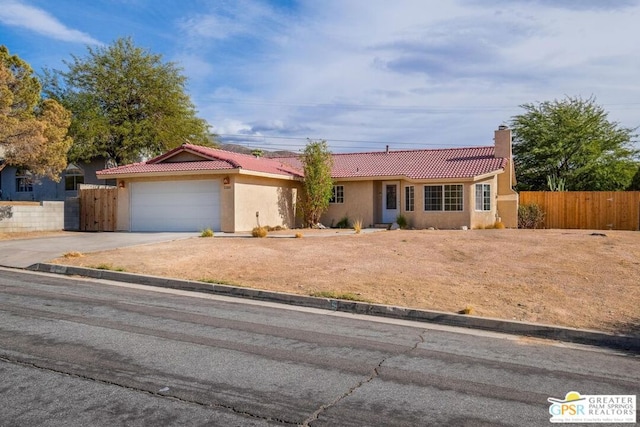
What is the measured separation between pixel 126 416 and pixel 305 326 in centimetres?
392

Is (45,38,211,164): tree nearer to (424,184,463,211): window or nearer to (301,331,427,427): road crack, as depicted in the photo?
(424,184,463,211): window

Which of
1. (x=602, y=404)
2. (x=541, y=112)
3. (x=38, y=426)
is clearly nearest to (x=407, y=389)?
(x=602, y=404)

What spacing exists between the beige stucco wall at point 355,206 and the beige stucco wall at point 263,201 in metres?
2.00

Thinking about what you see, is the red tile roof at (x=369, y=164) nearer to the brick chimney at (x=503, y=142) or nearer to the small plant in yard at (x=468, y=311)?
the brick chimney at (x=503, y=142)

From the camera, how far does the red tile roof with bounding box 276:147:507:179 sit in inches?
1035

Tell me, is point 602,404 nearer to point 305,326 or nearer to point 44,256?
point 305,326

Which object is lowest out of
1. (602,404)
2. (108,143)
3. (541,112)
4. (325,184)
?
(602,404)

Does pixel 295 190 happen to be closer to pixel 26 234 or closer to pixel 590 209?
pixel 26 234

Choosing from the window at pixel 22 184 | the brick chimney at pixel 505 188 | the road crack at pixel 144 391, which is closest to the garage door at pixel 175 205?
the brick chimney at pixel 505 188

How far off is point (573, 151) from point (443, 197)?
1499 centimetres

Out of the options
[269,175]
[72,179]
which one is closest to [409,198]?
[269,175]

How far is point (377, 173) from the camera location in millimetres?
27297

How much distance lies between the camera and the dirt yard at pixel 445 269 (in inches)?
391
